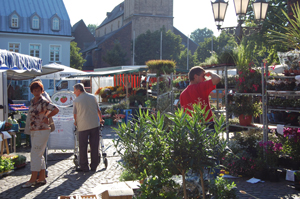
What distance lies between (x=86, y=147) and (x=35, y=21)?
112 feet

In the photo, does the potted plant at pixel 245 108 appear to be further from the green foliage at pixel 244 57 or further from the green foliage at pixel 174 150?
the green foliage at pixel 174 150

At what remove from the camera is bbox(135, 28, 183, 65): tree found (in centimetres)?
5734

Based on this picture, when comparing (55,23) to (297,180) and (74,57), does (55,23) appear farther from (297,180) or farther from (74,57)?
(297,180)

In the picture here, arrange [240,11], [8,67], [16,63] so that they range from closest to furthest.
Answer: [8,67]
[16,63]
[240,11]

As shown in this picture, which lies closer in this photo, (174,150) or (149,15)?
(174,150)

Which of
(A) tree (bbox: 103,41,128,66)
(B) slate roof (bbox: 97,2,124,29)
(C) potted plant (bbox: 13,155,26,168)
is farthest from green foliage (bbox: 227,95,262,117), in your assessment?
(B) slate roof (bbox: 97,2,124,29)

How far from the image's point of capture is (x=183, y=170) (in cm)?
324

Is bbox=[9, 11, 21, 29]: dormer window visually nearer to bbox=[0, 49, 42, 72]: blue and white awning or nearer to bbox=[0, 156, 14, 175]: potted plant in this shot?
bbox=[0, 49, 42, 72]: blue and white awning

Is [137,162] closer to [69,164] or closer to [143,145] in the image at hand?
[143,145]

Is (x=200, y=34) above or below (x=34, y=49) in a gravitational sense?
above

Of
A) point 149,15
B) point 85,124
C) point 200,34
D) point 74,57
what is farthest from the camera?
point 200,34

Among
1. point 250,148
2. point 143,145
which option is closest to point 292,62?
point 250,148

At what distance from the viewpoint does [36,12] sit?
126 feet

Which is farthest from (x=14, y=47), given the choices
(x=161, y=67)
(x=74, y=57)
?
(x=161, y=67)
